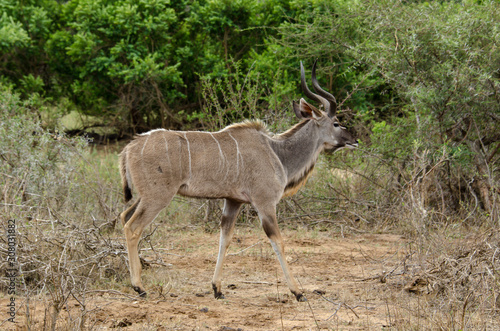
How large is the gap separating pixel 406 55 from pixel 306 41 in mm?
2070

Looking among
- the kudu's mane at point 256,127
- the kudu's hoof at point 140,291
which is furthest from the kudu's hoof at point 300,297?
the kudu's mane at point 256,127

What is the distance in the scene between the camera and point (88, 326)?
3.30 m

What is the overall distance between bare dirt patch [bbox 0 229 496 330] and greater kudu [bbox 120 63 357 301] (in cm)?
24

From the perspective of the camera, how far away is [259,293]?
4.60m

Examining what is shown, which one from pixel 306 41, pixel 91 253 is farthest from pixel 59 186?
pixel 306 41

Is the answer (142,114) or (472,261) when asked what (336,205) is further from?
(142,114)

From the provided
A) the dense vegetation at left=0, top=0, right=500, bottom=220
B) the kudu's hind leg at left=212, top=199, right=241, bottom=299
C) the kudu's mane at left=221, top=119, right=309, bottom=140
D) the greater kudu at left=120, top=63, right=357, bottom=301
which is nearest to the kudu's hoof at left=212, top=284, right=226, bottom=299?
the greater kudu at left=120, top=63, right=357, bottom=301

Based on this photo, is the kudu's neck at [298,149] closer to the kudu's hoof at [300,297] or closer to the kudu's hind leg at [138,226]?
the kudu's hoof at [300,297]

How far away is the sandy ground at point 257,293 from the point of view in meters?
3.70

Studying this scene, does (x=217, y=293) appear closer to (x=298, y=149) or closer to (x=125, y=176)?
(x=125, y=176)

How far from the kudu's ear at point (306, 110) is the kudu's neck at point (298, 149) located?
0.27ft

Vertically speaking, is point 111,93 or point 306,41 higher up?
point 306,41

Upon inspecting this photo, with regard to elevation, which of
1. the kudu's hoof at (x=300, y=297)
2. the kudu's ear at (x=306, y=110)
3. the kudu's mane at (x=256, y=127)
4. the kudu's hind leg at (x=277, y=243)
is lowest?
the kudu's hoof at (x=300, y=297)

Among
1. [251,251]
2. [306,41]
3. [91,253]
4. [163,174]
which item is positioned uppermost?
[306,41]
